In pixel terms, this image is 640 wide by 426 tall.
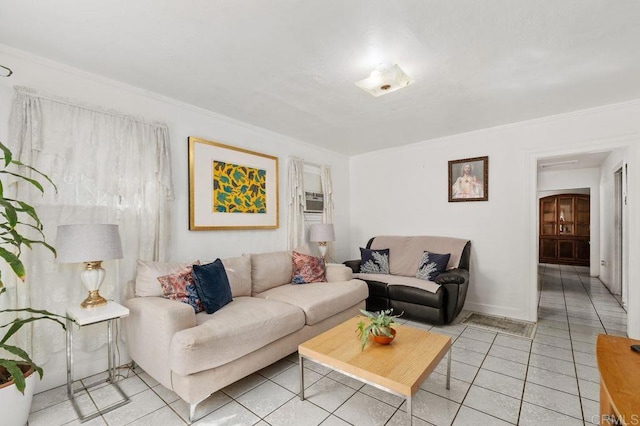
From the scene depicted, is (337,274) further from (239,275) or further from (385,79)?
(385,79)

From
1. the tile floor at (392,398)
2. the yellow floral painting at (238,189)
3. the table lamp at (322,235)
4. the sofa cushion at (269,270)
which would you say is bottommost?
the tile floor at (392,398)

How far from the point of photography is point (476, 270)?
398 cm

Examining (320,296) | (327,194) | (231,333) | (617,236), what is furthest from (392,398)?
(617,236)

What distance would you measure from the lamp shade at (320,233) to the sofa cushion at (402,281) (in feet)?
2.17

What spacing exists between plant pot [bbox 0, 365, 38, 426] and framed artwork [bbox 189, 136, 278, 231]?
160cm

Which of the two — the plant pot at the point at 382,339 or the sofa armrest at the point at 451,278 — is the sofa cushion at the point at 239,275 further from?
the sofa armrest at the point at 451,278

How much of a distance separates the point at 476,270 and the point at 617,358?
112 inches

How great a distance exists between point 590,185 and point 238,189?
7639 millimetres

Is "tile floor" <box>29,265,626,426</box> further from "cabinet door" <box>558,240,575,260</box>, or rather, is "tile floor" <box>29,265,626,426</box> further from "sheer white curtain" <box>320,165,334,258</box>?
"cabinet door" <box>558,240,575,260</box>

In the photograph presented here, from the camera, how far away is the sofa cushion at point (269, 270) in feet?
10.4

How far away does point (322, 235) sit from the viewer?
4.17m

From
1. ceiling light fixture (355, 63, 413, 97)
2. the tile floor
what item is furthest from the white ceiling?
the tile floor

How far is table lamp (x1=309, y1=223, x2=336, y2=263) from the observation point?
4172mm

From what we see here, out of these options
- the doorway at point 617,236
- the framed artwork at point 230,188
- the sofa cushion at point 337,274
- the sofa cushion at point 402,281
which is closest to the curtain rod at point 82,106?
the framed artwork at point 230,188
